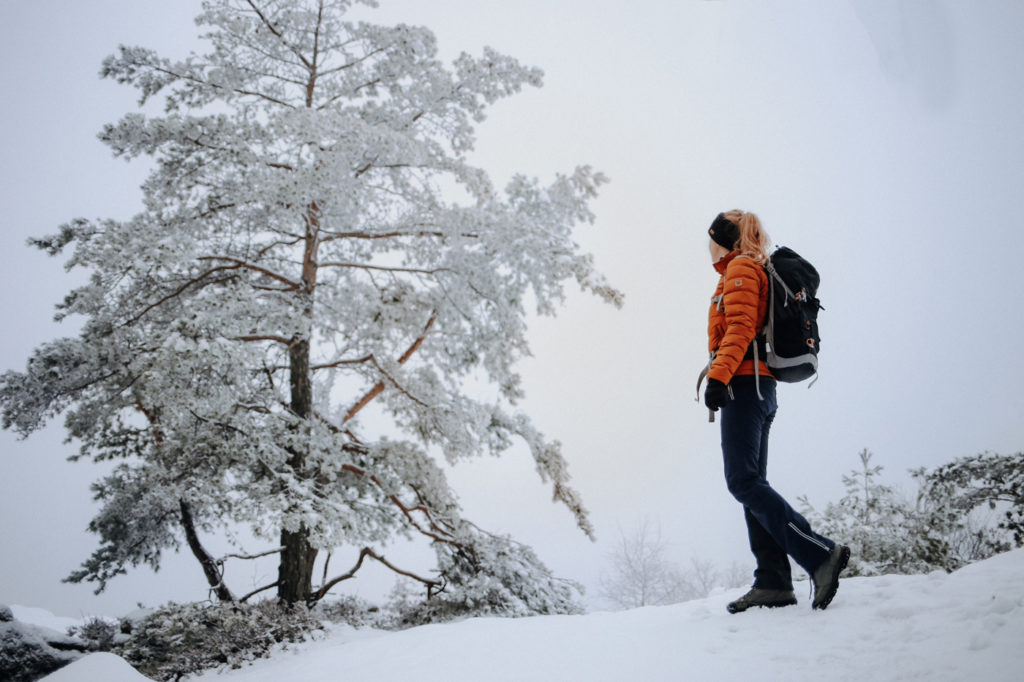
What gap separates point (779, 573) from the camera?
302 cm

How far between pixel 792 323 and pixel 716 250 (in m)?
0.69

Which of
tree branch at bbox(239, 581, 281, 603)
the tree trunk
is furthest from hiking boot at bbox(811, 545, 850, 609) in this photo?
tree branch at bbox(239, 581, 281, 603)

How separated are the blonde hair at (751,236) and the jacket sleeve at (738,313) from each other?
15 cm

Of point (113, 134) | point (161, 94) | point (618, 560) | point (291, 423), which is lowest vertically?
point (618, 560)

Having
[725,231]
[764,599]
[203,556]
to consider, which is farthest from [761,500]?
[203,556]

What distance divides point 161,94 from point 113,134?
1.21 meters

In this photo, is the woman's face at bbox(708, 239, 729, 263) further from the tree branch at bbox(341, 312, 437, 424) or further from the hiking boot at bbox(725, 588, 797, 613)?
the tree branch at bbox(341, 312, 437, 424)

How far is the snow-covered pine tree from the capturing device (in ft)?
21.7

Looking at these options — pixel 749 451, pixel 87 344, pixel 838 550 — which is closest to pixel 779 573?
pixel 838 550

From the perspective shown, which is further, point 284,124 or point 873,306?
point 873,306

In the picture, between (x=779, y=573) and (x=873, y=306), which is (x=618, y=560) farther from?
(x=873, y=306)

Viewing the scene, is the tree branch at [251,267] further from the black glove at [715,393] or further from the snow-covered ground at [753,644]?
the black glove at [715,393]

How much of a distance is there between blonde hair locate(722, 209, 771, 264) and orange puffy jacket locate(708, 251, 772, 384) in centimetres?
8

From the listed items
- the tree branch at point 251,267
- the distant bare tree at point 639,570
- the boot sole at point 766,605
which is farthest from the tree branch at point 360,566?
the distant bare tree at point 639,570
